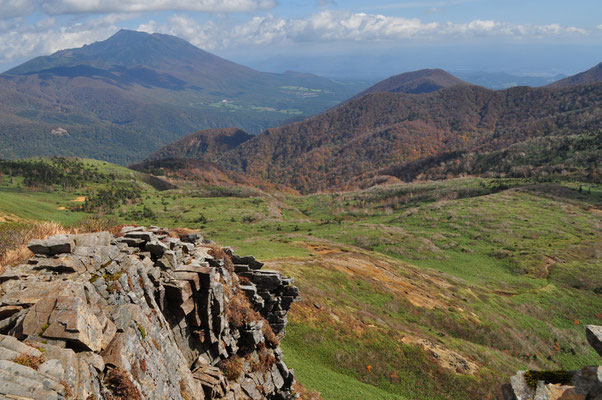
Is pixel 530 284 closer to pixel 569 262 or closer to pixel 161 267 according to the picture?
pixel 569 262

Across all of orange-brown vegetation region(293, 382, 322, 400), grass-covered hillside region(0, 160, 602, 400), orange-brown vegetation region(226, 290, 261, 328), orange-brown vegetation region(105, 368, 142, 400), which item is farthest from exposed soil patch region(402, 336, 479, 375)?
orange-brown vegetation region(105, 368, 142, 400)

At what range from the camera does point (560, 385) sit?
36.5ft

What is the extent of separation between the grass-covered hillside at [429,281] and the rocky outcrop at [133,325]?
8765 millimetres

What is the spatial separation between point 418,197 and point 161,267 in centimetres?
14556

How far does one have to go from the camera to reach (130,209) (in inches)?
4867

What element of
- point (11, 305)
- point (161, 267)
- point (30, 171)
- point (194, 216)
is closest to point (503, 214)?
point (194, 216)

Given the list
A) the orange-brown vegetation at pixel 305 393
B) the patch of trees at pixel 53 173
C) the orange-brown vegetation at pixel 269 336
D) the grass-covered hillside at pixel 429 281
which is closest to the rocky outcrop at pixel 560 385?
the orange-brown vegetation at pixel 269 336

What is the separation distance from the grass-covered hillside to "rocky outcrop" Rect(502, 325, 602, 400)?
59.7 ft

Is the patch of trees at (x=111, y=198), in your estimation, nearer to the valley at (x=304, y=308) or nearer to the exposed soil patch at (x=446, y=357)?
the valley at (x=304, y=308)

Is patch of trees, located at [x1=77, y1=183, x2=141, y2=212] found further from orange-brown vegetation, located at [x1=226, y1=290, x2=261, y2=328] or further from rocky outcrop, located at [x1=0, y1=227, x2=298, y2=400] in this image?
rocky outcrop, located at [x1=0, y1=227, x2=298, y2=400]

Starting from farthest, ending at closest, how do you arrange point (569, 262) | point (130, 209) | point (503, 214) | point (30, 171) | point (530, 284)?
point (30, 171), point (130, 209), point (503, 214), point (569, 262), point (530, 284)

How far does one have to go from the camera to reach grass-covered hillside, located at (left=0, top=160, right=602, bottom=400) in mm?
31641

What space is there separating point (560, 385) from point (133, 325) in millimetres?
16157

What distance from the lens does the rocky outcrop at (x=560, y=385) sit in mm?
10461
